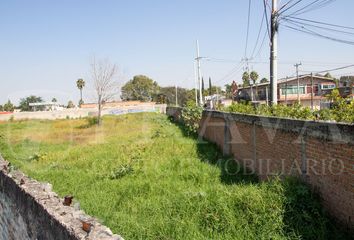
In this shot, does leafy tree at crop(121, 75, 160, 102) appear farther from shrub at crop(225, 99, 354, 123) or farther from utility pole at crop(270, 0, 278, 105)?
shrub at crop(225, 99, 354, 123)

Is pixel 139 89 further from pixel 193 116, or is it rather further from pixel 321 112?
pixel 321 112

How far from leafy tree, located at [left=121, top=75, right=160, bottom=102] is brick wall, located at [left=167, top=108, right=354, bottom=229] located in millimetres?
82778

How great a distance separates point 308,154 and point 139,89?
8751 cm

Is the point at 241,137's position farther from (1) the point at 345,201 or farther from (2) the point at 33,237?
(2) the point at 33,237

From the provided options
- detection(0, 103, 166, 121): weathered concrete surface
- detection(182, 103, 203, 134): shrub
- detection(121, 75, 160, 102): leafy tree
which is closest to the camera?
detection(182, 103, 203, 134): shrub

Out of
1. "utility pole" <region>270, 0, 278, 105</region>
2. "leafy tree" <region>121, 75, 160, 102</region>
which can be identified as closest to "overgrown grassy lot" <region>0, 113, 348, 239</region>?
"utility pole" <region>270, 0, 278, 105</region>

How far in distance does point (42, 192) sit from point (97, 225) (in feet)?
5.25

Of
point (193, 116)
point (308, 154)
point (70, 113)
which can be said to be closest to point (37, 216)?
point (308, 154)

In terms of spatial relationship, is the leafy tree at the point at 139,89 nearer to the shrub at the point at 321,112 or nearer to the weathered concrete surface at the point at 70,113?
the weathered concrete surface at the point at 70,113

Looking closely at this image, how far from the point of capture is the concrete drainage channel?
3.00 metres


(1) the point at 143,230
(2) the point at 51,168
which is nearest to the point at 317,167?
(1) the point at 143,230

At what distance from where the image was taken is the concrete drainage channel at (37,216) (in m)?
3.00

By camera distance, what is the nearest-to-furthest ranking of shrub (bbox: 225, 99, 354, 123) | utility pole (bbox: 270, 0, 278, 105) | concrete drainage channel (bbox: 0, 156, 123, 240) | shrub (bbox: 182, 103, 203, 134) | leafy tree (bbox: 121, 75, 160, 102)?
concrete drainage channel (bbox: 0, 156, 123, 240) → shrub (bbox: 225, 99, 354, 123) → utility pole (bbox: 270, 0, 278, 105) → shrub (bbox: 182, 103, 203, 134) → leafy tree (bbox: 121, 75, 160, 102)

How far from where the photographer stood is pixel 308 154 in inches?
217
